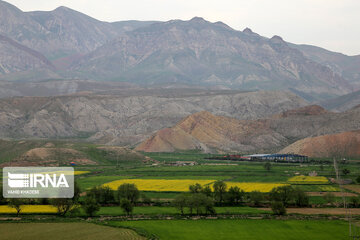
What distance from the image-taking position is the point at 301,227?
57.7 m

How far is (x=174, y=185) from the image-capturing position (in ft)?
299

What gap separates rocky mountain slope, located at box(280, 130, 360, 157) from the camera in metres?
146

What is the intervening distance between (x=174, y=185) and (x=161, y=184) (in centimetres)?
304

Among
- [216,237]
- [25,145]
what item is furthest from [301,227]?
[25,145]

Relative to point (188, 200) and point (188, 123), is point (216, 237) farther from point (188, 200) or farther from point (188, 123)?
point (188, 123)

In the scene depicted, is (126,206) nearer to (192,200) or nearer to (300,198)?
(192,200)

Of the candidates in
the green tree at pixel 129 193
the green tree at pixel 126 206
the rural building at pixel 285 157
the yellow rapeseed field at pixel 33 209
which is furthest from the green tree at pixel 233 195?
the rural building at pixel 285 157

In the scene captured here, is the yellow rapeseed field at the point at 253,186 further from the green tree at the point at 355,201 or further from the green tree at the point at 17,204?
the green tree at the point at 17,204

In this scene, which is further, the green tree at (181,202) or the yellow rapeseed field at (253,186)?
the yellow rapeseed field at (253,186)

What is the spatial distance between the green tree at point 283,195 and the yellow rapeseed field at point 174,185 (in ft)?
33.7

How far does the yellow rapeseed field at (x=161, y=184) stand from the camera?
86.2 meters

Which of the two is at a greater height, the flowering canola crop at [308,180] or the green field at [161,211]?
the flowering canola crop at [308,180]

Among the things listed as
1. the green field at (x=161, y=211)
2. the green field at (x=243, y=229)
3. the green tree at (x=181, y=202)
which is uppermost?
the green tree at (x=181, y=202)

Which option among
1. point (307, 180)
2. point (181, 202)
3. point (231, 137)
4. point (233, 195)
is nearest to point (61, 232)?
point (181, 202)
